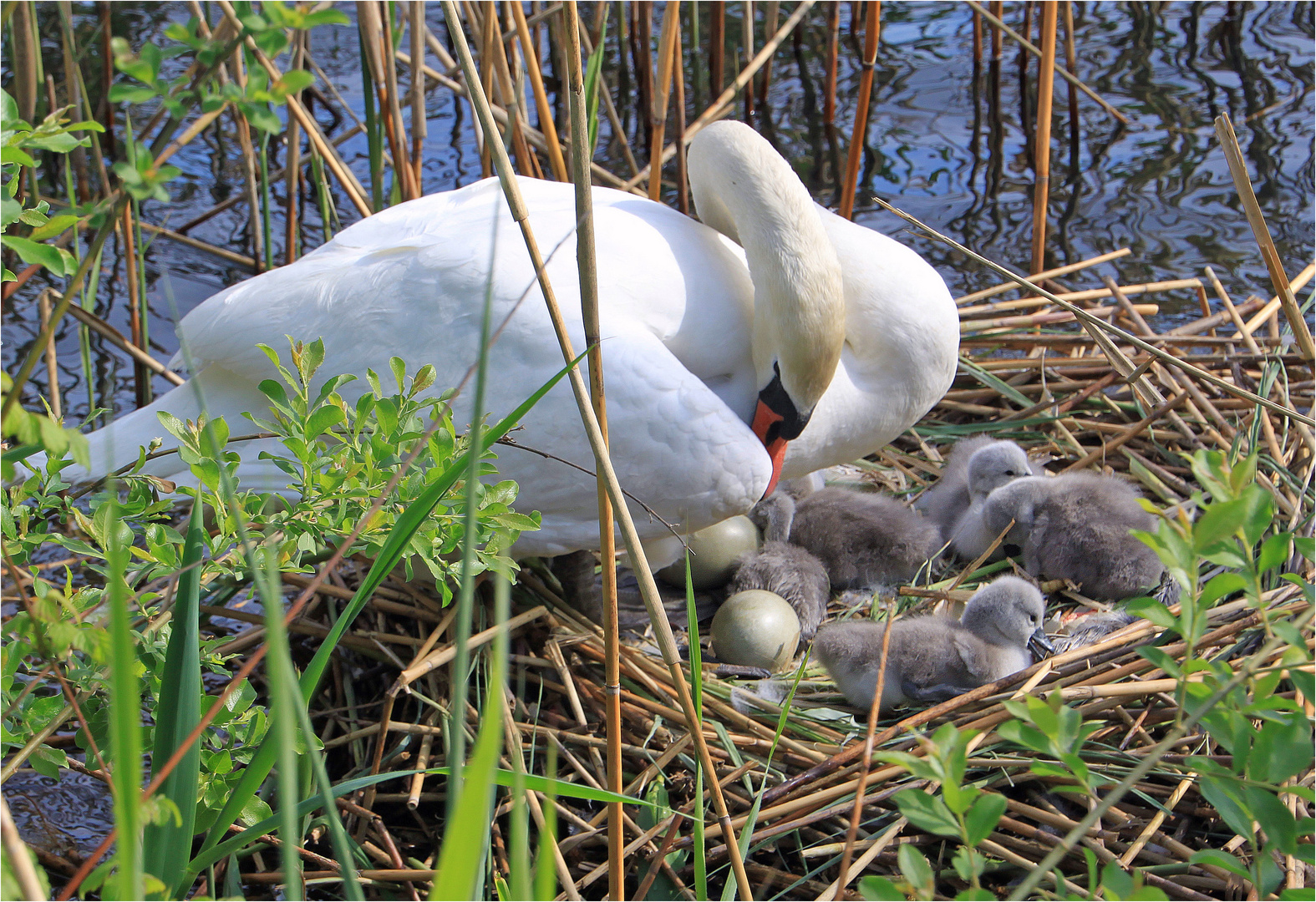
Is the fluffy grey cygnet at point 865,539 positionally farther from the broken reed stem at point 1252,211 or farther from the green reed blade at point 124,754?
the green reed blade at point 124,754

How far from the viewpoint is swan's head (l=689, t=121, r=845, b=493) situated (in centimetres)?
224

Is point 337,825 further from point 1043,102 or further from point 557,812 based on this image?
point 1043,102

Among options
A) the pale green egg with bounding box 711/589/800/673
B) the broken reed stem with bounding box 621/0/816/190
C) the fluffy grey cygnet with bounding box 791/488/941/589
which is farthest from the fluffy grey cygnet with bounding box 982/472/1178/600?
the broken reed stem with bounding box 621/0/816/190

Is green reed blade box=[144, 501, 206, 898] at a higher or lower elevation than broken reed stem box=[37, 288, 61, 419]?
higher

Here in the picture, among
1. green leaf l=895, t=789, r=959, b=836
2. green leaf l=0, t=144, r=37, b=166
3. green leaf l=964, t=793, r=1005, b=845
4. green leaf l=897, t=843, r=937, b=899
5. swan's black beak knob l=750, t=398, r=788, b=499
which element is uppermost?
green leaf l=0, t=144, r=37, b=166

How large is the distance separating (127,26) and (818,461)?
190 inches

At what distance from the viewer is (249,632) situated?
2377 mm

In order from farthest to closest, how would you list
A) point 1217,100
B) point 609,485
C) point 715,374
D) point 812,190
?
point 1217,100 < point 812,190 < point 715,374 < point 609,485

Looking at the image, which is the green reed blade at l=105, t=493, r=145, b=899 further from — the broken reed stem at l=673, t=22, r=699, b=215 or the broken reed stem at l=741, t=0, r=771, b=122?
the broken reed stem at l=741, t=0, r=771, b=122

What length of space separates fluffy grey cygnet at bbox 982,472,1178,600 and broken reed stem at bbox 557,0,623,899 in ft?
5.04

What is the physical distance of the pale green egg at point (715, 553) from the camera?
2.87m

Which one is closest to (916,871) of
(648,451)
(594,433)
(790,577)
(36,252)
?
(594,433)

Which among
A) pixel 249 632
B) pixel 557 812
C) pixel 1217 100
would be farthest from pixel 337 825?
pixel 1217 100

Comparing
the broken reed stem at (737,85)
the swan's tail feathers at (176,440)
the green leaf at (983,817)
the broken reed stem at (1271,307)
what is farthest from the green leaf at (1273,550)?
the broken reed stem at (737,85)
